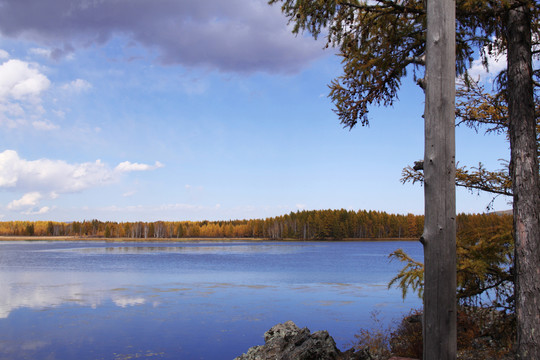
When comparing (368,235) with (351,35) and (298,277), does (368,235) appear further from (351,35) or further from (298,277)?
(351,35)

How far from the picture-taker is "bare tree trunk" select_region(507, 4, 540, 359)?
7641 millimetres

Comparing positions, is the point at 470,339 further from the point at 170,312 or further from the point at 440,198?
the point at 170,312

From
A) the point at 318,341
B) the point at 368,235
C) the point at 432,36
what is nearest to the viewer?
the point at 432,36

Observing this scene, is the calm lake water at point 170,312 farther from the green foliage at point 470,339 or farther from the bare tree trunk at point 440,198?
the bare tree trunk at point 440,198

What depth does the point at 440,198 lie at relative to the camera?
4848 mm

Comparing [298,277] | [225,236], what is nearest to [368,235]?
[225,236]

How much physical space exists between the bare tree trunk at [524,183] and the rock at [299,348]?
312 cm

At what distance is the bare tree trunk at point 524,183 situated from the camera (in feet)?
25.1

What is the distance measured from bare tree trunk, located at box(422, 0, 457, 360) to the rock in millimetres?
4563

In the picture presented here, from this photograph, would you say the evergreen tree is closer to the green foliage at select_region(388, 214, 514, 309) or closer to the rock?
the green foliage at select_region(388, 214, 514, 309)

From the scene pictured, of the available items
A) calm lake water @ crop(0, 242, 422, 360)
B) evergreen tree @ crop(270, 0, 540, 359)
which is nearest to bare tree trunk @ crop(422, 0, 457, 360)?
evergreen tree @ crop(270, 0, 540, 359)

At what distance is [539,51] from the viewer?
28.4 feet

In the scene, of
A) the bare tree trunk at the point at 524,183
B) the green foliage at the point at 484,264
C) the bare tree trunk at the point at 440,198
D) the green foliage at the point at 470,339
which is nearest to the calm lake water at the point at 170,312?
the green foliage at the point at 470,339

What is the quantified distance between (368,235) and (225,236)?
67.1 meters
